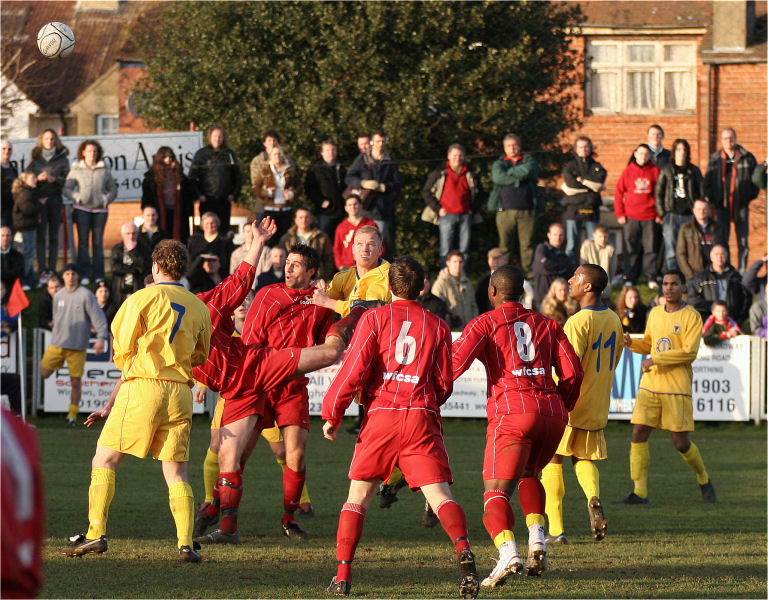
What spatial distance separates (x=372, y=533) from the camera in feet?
32.2

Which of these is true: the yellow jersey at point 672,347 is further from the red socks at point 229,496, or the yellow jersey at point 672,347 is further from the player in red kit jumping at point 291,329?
the red socks at point 229,496

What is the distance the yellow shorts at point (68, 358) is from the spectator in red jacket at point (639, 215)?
29.1 feet

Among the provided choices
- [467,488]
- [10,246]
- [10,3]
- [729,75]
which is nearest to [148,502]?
[467,488]

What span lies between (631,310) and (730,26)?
20.1 meters

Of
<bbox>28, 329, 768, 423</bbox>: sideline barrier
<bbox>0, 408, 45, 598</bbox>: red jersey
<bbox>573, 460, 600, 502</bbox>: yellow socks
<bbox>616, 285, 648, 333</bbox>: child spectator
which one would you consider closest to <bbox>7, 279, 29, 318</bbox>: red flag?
<bbox>28, 329, 768, 423</bbox>: sideline barrier

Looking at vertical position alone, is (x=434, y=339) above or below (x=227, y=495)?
above

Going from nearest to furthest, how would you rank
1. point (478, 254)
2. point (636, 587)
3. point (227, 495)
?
point (636, 587)
point (227, 495)
point (478, 254)

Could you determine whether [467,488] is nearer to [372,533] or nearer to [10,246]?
[372,533]

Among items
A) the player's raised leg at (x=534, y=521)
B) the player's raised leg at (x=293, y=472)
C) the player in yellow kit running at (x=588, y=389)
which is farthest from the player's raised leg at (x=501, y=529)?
the player's raised leg at (x=293, y=472)

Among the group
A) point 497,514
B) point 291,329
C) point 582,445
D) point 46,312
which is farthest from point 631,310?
point 497,514

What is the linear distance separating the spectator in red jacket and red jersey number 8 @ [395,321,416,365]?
12.8 meters

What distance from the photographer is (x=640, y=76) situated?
35.9 meters

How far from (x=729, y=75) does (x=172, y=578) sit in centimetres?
3036

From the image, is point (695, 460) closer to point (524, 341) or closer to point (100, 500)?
point (524, 341)
